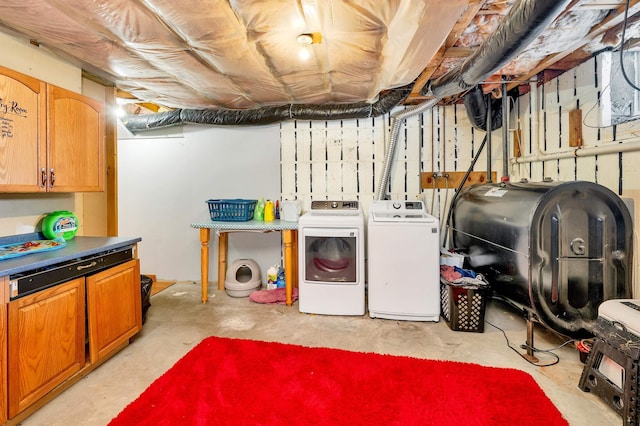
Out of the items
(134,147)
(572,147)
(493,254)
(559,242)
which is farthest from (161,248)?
(572,147)

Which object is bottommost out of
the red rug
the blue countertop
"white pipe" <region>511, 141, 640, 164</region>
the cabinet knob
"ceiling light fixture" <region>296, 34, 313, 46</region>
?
the red rug

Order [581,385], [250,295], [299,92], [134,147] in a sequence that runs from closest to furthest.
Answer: [581,385] < [299,92] < [250,295] < [134,147]

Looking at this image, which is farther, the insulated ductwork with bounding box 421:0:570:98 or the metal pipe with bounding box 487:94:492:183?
the metal pipe with bounding box 487:94:492:183

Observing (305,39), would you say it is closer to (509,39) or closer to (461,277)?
(509,39)

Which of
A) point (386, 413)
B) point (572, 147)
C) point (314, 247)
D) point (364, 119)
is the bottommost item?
point (386, 413)

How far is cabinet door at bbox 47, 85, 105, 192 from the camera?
6.91 feet

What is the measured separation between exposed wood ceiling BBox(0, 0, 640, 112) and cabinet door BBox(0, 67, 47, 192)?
0.38 meters

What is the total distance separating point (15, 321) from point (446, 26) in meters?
2.81

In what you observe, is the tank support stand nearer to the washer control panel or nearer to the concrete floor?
the concrete floor

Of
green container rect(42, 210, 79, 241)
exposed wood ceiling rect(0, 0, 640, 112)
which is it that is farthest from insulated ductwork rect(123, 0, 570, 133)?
green container rect(42, 210, 79, 241)

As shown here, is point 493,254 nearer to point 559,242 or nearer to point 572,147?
point 559,242

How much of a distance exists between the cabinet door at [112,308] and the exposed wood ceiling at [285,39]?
1.58 m

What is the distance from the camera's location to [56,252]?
6.37ft

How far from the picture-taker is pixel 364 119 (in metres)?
3.79
